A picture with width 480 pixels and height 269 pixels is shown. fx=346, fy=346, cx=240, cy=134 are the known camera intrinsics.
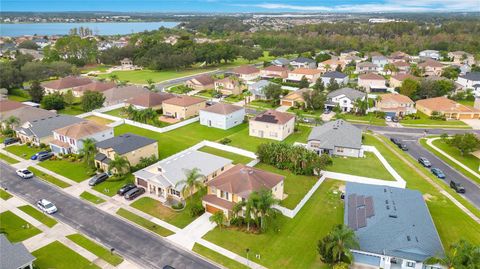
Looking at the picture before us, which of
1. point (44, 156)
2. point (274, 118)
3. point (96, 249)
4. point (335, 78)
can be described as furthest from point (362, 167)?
point (335, 78)

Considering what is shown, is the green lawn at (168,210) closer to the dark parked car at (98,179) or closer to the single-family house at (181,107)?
the dark parked car at (98,179)

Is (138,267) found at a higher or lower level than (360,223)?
lower

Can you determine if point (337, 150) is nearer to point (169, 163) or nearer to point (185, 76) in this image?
point (169, 163)

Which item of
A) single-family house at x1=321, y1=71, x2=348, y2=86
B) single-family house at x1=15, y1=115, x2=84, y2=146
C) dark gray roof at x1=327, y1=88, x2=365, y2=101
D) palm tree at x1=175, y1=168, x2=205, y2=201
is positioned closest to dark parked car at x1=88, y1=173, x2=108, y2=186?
palm tree at x1=175, y1=168, x2=205, y2=201

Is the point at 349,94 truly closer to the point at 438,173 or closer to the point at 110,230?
the point at 438,173

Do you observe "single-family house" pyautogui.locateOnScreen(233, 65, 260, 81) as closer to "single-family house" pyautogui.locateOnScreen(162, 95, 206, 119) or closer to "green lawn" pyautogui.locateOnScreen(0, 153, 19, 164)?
"single-family house" pyautogui.locateOnScreen(162, 95, 206, 119)

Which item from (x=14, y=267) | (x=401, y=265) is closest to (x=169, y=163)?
(x=14, y=267)
